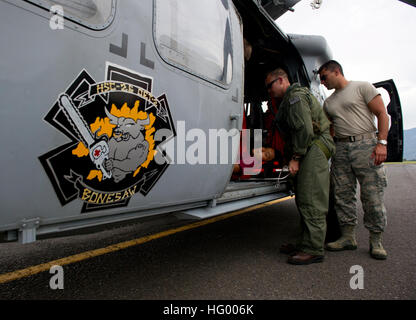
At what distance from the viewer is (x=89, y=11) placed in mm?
1161

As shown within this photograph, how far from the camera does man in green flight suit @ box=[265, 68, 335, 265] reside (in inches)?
89.4

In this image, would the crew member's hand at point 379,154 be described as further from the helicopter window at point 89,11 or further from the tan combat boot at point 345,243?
the helicopter window at point 89,11

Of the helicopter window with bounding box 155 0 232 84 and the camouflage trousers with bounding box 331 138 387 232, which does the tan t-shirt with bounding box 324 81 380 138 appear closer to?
the camouflage trousers with bounding box 331 138 387 232

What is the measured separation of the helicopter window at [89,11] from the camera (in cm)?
108

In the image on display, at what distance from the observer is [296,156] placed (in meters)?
2.37

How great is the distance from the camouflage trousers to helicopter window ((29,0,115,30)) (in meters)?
2.50

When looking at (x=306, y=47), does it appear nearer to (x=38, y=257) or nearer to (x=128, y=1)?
(x=128, y=1)

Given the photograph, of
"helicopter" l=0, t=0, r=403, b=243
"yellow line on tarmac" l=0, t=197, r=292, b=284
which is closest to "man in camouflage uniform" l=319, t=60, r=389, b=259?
"helicopter" l=0, t=0, r=403, b=243

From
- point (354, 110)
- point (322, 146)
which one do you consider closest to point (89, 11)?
→ point (322, 146)

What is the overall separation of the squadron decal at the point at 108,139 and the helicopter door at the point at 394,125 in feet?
10.3
